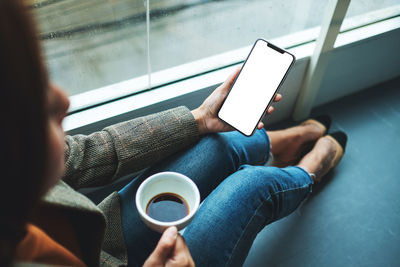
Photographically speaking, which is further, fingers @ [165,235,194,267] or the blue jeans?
the blue jeans

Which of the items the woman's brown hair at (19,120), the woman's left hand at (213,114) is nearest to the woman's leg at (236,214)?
the woman's left hand at (213,114)

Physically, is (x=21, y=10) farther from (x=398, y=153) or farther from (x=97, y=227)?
(x=398, y=153)

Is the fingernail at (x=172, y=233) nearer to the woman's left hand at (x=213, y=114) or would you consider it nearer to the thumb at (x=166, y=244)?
the thumb at (x=166, y=244)

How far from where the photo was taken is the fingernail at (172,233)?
0.52 meters

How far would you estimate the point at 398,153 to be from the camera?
3.79ft

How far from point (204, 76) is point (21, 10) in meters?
0.75

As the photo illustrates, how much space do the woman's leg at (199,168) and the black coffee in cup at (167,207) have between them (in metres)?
0.05

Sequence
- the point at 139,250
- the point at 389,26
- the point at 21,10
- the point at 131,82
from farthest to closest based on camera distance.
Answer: the point at 389,26, the point at 131,82, the point at 139,250, the point at 21,10

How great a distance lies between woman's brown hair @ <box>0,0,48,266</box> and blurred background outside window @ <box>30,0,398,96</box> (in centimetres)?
50

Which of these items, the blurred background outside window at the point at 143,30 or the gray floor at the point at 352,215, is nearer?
the blurred background outside window at the point at 143,30

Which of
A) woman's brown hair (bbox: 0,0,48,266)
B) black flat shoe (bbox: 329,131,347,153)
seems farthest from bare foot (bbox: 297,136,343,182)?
woman's brown hair (bbox: 0,0,48,266)

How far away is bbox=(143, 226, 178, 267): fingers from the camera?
515mm

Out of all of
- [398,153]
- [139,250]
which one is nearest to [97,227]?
[139,250]

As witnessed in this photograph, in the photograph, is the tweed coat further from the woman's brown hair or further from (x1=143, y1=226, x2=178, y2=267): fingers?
the woman's brown hair
